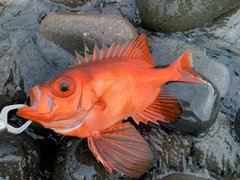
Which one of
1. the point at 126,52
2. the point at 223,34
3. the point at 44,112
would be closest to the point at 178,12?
the point at 223,34

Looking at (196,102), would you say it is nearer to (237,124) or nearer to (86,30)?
(237,124)

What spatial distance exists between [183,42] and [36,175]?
2344 mm

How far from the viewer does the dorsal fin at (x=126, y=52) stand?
304cm

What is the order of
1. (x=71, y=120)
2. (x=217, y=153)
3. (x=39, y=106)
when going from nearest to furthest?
1. (x=39, y=106)
2. (x=71, y=120)
3. (x=217, y=153)

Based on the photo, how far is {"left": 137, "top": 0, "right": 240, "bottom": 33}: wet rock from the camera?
3.91m

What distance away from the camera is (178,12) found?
12.9ft

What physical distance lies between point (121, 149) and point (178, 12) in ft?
6.00

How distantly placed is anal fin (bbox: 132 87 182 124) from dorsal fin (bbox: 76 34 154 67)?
1.30 ft

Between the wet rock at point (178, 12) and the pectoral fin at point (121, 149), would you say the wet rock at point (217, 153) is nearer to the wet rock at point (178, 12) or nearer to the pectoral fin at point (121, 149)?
the pectoral fin at point (121, 149)

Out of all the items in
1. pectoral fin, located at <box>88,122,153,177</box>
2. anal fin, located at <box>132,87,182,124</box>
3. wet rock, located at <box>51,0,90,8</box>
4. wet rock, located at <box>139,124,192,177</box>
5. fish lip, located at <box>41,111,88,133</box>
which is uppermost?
wet rock, located at <box>51,0,90,8</box>

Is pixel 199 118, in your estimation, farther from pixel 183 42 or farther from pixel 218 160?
pixel 183 42

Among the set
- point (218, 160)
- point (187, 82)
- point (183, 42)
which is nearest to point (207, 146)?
point (218, 160)

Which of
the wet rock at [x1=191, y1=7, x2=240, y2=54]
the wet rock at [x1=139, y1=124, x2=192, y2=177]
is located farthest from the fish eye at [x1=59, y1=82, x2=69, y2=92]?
the wet rock at [x1=191, y1=7, x2=240, y2=54]

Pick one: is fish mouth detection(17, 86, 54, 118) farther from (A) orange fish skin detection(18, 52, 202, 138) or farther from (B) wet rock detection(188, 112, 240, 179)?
(B) wet rock detection(188, 112, 240, 179)
